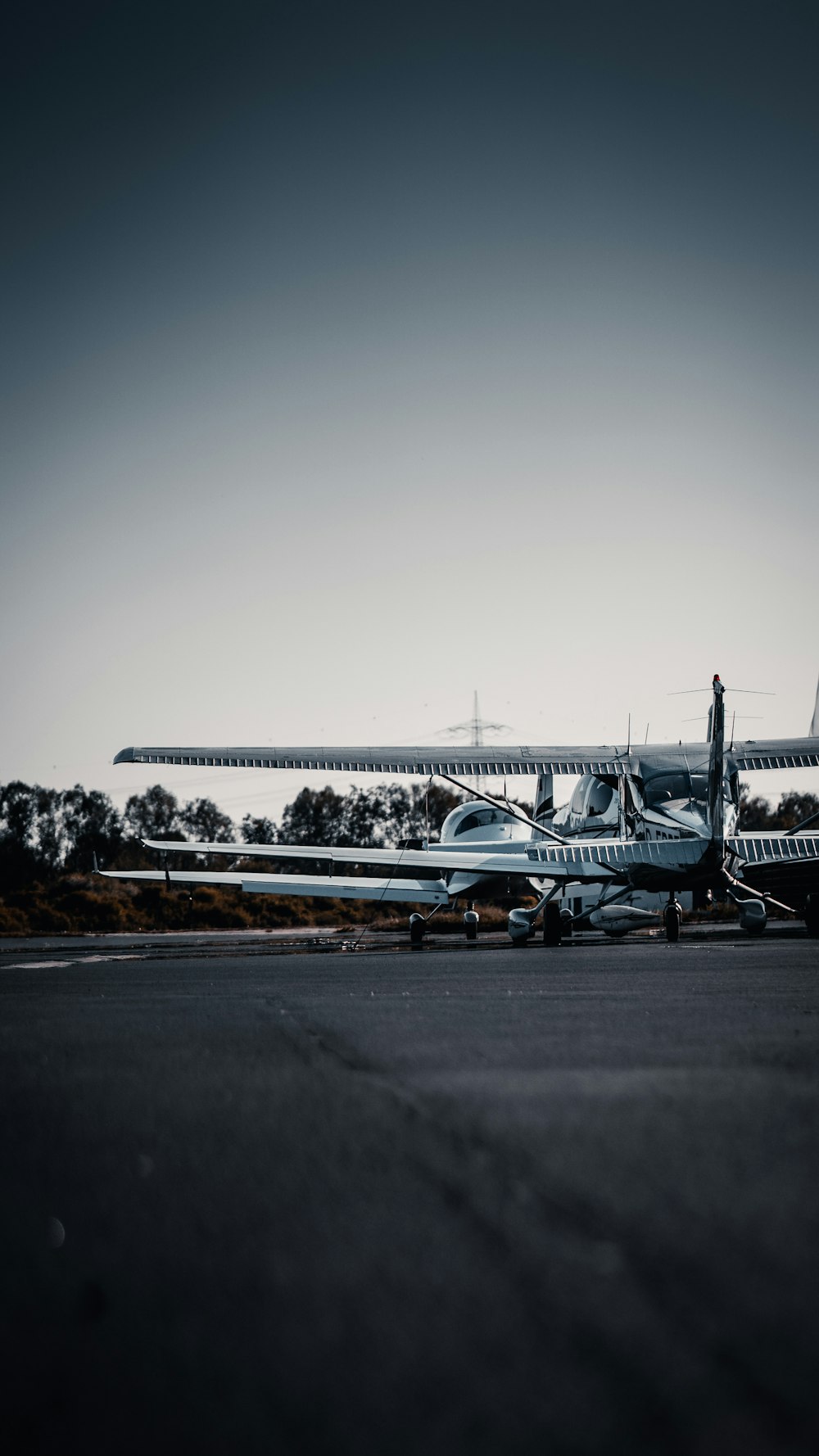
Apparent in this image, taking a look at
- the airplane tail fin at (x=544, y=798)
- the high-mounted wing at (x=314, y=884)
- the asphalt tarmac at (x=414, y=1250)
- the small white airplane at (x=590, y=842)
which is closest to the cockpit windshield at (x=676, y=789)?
the small white airplane at (x=590, y=842)

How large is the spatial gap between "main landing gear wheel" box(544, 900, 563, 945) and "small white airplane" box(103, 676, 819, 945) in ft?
0.09

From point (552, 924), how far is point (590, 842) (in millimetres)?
1614

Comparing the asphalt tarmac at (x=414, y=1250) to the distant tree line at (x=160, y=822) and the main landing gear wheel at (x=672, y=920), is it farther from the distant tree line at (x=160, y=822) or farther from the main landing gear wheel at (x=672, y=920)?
the distant tree line at (x=160, y=822)

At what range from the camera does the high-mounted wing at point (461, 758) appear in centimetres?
2677

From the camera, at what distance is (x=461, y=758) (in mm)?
26922

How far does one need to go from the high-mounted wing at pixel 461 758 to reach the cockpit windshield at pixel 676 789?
15.7 ft

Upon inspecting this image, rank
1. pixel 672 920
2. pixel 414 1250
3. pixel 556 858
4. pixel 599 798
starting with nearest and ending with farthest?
1. pixel 414 1250
2. pixel 672 920
3. pixel 556 858
4. pixel 599 798

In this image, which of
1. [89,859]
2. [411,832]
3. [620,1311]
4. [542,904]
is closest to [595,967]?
[542,904]

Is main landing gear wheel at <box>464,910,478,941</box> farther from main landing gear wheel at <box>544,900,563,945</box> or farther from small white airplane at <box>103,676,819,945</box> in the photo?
main landing gear wheel at <box>544,900,563,945</box>

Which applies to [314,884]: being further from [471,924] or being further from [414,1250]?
[414,1250]

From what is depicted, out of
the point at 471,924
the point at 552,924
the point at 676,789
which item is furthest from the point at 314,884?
the point at 676,789

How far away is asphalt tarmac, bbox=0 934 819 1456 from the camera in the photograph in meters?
1.30

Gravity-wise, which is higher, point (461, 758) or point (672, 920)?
point (461, 758)

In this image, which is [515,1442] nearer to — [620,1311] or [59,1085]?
[620,1311]
